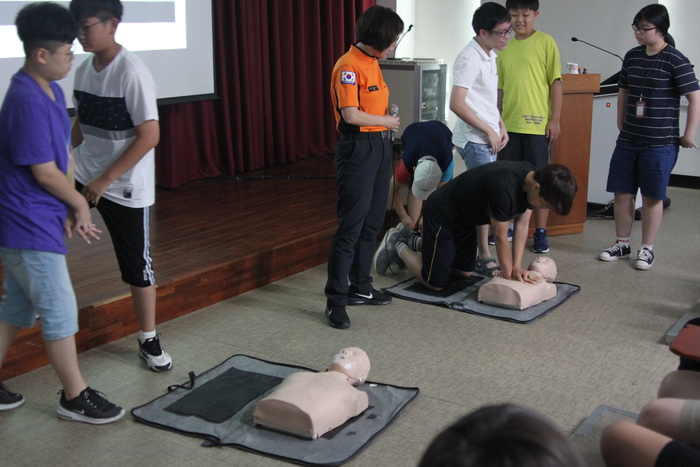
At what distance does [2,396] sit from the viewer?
2197 mm

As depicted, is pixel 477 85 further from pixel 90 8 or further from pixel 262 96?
pixel 262 96

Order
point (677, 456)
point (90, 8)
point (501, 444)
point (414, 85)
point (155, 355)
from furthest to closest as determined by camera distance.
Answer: point (414, 85)
point (155, 355)
point (90, 8)
point (677, 456)
point (501, 444)

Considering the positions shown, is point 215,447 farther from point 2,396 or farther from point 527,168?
point 527,168

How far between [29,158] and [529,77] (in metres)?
2.77

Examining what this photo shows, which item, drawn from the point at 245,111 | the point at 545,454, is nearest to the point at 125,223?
the point at 545,454

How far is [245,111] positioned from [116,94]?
3060 mm

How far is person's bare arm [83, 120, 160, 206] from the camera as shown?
87.4 inches

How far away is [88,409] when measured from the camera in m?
2.10

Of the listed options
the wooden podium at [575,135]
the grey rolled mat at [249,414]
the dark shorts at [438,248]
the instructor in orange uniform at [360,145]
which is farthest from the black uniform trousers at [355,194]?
the wooden podium at [575,135]

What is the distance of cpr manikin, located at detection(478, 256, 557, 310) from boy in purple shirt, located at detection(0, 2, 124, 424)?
176 cm

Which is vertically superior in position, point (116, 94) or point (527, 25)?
point (527, 25)

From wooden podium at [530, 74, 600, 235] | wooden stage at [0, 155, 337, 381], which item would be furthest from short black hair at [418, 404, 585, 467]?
wooden podium at [530, 74, 600, 235]

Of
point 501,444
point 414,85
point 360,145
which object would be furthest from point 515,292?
point 414,85

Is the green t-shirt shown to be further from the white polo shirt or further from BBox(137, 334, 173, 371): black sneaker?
BBox(137, 334, 173, 371): black sneaker
